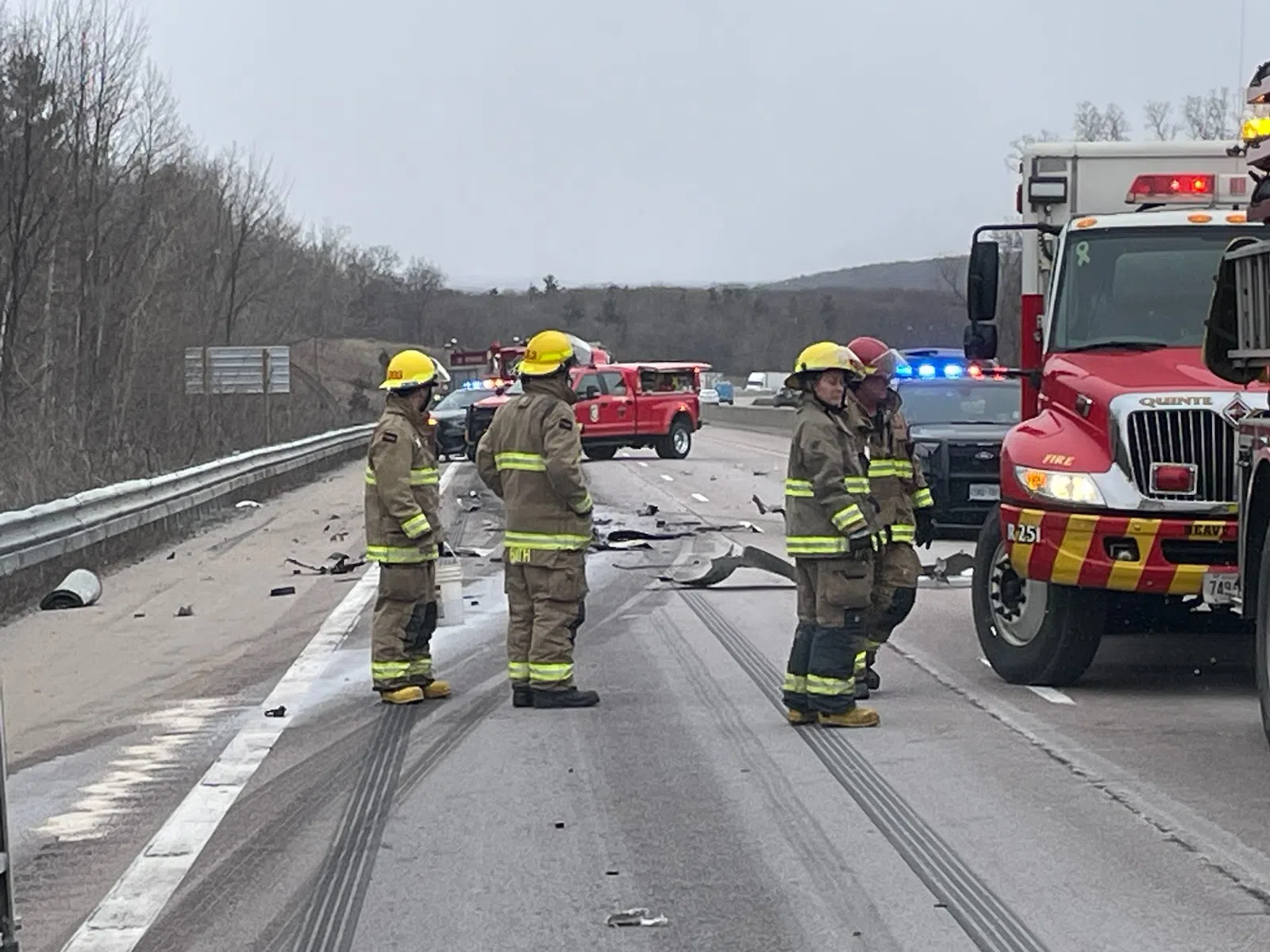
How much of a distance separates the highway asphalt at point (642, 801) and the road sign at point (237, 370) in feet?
87.0

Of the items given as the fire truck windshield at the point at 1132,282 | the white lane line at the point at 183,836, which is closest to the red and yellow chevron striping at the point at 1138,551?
the fire truck windshield at the point at 1132,282

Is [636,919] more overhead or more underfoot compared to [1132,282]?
more underfoot

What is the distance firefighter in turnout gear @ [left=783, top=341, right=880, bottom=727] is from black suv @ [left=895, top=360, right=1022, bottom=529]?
909cm

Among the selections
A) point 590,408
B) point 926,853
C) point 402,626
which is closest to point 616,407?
point 590,408

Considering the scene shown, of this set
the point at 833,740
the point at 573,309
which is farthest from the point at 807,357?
the point at 573,309

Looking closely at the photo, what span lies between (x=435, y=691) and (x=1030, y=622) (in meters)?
3.30

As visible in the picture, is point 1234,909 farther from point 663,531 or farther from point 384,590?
point 663,531

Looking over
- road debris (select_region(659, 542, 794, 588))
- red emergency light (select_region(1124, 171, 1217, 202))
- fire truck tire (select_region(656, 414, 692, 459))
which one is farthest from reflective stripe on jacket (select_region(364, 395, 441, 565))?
fire truck tire (select_region(656, 414, 692, 459))

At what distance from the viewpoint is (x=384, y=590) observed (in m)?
10.0

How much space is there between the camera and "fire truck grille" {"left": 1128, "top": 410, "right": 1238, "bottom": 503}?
9.16 m

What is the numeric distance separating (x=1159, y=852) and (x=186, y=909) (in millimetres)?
3347

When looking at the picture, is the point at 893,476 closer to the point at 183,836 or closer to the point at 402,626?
the point at 402,626

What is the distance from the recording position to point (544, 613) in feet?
31.8

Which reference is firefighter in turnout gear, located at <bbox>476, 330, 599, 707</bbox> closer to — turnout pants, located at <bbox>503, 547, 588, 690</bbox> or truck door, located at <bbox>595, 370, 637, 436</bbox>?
turnout pants, located at <bbox>503, 547, 588, 690</bbox>
